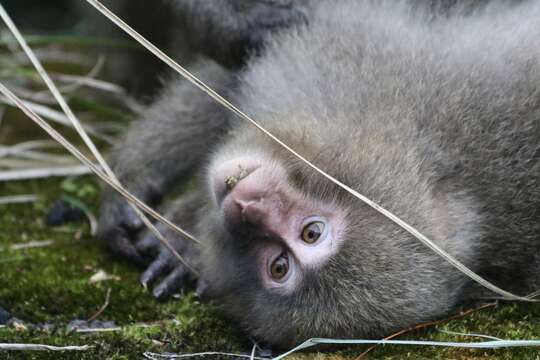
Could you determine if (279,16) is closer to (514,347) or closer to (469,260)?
(469,260)

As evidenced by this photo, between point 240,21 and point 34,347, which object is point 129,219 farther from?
point 34,347

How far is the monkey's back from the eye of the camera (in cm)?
294

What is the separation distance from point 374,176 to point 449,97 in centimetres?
46

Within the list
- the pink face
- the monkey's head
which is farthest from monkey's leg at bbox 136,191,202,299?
the pink face

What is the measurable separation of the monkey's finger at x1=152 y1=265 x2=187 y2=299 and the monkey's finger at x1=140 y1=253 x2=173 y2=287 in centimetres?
8

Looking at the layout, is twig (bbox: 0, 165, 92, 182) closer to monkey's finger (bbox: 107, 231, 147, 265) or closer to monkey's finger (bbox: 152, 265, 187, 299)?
monkey's finger (bbox: 107, 231, 147, 265)

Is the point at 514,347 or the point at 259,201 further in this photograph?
the point at 259,201

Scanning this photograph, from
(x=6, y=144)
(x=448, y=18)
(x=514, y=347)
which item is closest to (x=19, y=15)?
(x=6, y=144)

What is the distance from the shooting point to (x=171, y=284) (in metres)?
3.31

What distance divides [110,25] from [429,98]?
9.34ft

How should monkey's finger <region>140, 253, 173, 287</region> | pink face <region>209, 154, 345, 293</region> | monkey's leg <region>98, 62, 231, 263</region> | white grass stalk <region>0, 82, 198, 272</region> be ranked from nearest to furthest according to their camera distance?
1. pink face <region>209, 154, 345, 293</region>
2. white grass stalk <region>0, 82, 198, 272</region>
3. monkey's finger <region>140, 253, 173, 287</region>
4. monkey's leg <region>98, 62, 231, 263</region>

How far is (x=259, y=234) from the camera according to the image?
288 cm

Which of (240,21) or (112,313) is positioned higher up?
(240,21)

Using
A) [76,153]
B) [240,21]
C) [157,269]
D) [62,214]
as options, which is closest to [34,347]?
[76,153]
